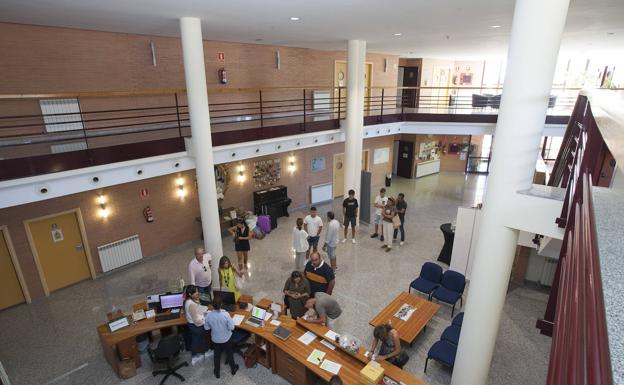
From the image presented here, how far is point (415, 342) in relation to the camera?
24.0ft

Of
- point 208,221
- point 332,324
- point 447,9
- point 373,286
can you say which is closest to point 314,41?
point 447,9

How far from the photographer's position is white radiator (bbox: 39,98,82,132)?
337 inches

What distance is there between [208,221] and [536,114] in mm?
7173

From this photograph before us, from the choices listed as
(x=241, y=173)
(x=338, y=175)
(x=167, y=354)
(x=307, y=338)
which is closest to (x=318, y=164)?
(x=338, y=175)

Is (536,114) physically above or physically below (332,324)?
above

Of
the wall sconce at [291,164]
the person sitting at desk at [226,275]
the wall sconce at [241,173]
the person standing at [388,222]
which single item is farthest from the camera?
the wall sconce at [291,164]

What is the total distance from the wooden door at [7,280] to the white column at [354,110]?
973 centimetres

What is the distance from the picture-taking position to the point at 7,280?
879cm

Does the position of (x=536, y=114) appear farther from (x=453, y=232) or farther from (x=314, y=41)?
(x=314, y=41)

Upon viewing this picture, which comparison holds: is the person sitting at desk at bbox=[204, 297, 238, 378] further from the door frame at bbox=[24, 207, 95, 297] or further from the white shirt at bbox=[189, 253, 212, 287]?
the door frame at bbox=[24, 207, 95, 297]

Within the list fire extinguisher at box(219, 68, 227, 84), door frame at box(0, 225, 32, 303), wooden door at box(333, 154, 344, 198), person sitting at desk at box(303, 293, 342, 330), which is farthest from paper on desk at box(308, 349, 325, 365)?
wooden door at box(333, 154, 344, 198)

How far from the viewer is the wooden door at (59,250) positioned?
9211 millimetres

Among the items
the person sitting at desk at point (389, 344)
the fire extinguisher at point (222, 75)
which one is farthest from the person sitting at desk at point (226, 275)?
the fire extinguisher at point (222, 75)

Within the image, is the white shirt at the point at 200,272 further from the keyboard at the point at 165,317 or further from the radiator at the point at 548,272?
the radiator at the point at 548,272
